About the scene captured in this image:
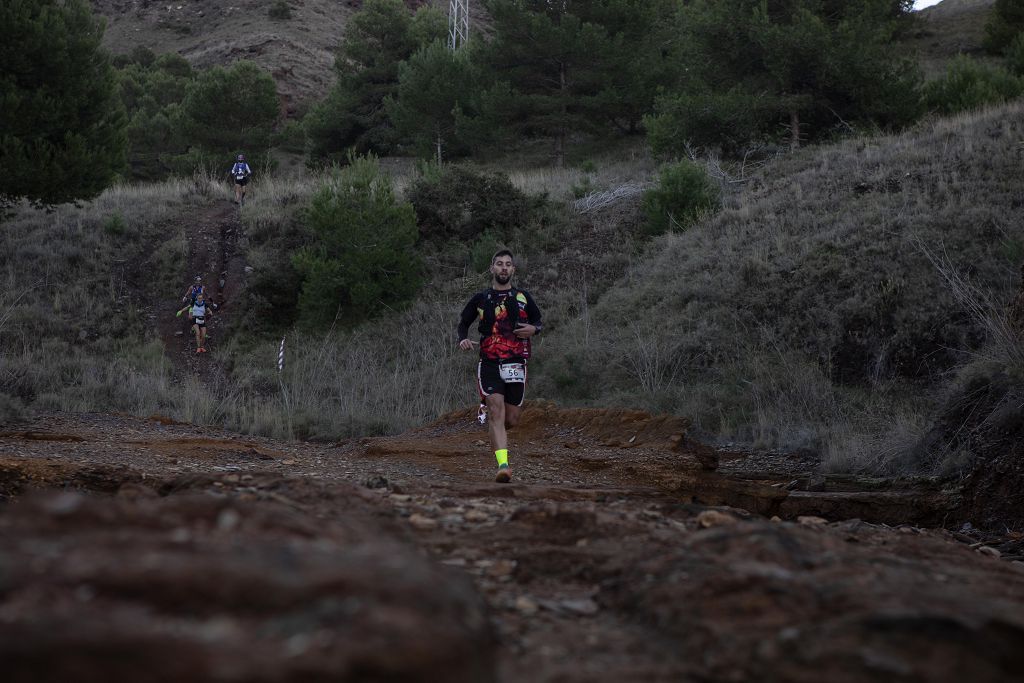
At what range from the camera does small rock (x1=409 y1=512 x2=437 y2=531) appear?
3.75 metres

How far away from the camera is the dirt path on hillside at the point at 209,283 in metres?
19.0

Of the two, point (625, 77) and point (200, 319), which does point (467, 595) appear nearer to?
point (200, 319)

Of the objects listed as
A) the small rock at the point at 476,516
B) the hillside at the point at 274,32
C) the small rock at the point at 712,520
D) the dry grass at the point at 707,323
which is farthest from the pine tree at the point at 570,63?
the small rock at the point at 712,520

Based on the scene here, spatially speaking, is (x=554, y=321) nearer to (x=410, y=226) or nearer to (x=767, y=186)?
(x=410, y=226)

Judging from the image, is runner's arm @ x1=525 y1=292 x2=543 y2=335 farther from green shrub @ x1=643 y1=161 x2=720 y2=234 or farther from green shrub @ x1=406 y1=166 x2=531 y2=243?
green shrub @ x1=406 y1=166 x2=531 y2=243

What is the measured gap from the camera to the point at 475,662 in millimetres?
1766

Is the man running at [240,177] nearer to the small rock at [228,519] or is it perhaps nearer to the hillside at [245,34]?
the hillside at [245,34]

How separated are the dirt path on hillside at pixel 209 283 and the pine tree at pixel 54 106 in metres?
3.29

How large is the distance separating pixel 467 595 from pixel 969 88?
24.0 metres

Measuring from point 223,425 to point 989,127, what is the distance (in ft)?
53.2

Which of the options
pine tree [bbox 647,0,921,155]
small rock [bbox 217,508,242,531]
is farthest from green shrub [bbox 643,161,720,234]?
small rock [bbox 217,508,242,531]

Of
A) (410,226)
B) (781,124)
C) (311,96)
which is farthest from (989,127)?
(311,96)

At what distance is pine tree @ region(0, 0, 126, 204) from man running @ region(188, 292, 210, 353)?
11.9 feet

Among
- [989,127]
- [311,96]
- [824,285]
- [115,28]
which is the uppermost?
[115,28]
